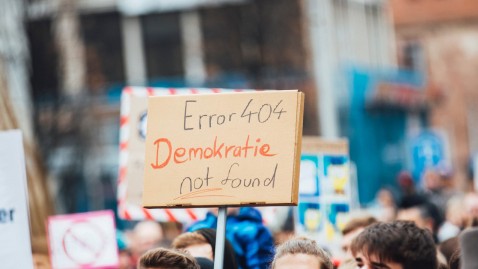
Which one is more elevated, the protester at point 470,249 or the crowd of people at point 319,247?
the crowd of people at point 319,247

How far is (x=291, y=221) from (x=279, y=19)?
61.5 ft

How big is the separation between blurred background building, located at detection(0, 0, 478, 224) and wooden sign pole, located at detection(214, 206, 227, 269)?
17.4 meters

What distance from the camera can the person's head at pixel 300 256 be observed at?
6715mm

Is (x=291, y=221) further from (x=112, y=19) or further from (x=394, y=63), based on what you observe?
(x=394, y=63)

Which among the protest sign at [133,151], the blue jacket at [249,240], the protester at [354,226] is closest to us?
the blue jacket at [249,240]

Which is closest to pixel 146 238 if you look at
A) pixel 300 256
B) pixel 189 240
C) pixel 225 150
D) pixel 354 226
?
pixel 354 226

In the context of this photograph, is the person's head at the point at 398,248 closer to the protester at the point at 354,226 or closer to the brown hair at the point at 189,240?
the brown hair at the point at 189,240

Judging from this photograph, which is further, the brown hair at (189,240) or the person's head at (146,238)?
the person's head at (146,238)

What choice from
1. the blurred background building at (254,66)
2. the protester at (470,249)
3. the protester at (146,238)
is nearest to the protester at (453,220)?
the protester at (146,238)

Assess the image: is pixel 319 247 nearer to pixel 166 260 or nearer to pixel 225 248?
pixel 166 260

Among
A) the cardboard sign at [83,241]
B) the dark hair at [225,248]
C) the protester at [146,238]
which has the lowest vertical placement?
the dark hair at [225,248]

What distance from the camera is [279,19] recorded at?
117 ft

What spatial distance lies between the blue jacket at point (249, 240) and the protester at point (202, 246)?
0.92 metres

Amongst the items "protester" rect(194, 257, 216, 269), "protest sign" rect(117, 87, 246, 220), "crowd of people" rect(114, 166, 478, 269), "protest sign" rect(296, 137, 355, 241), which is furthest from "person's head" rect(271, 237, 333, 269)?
"protest sign" rect(296, 137, 355, 241)
